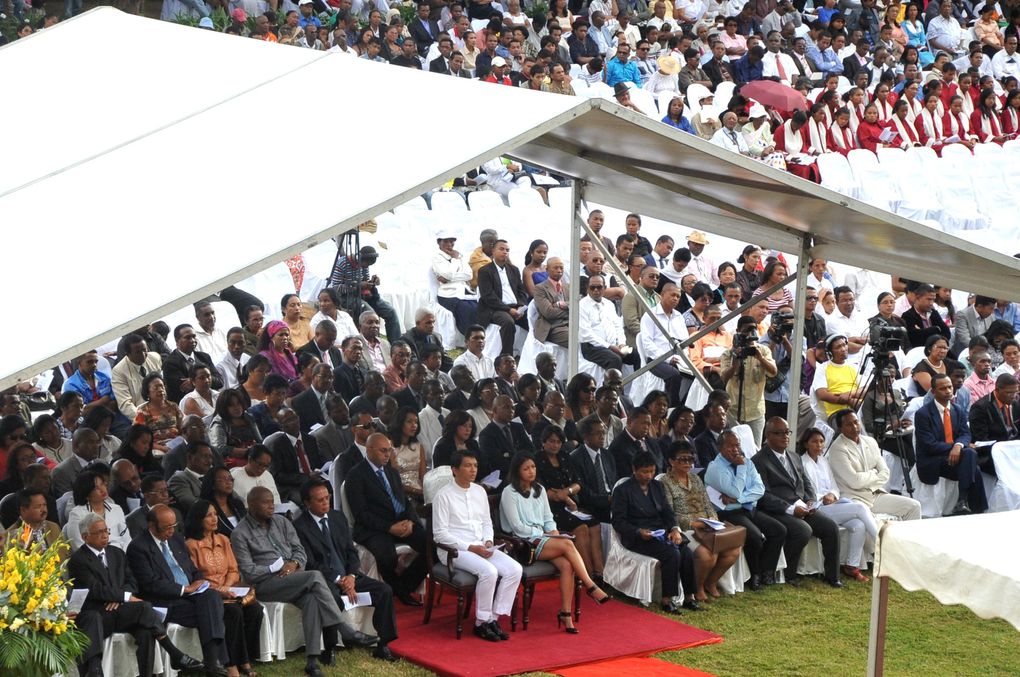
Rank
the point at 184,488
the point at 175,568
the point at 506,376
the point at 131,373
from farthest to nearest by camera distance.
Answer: the point at 506,376 < the point at 131,373 < the point at 184,488 < the point at 175,568

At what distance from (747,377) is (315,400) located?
10.9 feet

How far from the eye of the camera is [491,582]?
28.0 ft

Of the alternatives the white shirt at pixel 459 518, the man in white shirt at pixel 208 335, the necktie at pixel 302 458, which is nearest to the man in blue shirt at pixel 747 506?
the white shirt at pixel 459 518

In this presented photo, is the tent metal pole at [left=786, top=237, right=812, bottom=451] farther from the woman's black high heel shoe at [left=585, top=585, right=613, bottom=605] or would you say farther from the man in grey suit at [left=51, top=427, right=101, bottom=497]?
the man in grey suit at [left=51, top=427, right=101, bottom=497]

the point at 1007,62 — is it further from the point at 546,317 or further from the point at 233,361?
the point at 233,361

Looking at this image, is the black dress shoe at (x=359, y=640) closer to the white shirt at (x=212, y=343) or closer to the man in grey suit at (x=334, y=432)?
the man in grey suit at (x=334, y=432)

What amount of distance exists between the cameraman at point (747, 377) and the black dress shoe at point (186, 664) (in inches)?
195

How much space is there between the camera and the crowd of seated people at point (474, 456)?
8.12 metres

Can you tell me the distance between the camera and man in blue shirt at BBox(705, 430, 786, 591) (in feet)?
32.4

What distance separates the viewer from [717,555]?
31.5 feet

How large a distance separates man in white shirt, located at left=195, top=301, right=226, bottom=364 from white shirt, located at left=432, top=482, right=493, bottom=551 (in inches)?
131

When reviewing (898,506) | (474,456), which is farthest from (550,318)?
(474,456)

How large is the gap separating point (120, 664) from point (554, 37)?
1349 cm

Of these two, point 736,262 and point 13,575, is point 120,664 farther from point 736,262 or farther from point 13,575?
point 736,262
